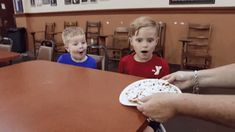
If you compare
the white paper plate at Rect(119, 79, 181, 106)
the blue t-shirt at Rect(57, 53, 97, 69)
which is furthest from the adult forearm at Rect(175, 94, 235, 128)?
the blue t-shirt at Rect(57, 53, 97, 69)

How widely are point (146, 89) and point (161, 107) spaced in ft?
0.51

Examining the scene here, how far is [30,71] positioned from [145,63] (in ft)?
2.65

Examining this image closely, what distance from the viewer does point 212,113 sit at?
0.79m

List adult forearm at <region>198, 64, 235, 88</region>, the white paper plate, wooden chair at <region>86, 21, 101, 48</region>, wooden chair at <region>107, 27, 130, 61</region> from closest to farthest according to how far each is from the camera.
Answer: the white paper plate → adult forearm at <region>198, 64, 235, 88</region> → wooden chair at <region>107, 27, 130, 61</region> → wooden chair at <region>86, 21, 101, 48</region>

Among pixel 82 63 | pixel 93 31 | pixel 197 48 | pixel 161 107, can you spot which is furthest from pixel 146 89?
pixel 93 31

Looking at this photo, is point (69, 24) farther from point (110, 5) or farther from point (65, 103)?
point (65, 103)

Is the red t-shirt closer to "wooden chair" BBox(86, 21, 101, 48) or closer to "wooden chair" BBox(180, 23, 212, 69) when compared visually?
"wooden chair" BBox(180, 23, 212, 69)

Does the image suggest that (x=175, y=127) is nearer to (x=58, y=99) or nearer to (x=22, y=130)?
(x=58, y=99)

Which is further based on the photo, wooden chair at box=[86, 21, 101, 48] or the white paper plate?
wooden chair at box=[86, 21, 101, 48]

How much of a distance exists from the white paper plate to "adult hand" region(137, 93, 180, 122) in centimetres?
7

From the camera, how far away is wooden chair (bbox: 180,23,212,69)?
426 centimetres

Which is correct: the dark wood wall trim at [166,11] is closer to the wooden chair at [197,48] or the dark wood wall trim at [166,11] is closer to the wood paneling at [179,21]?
the wood paneling at [179,21]

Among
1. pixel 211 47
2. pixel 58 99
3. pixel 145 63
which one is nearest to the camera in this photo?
pixel 58 99

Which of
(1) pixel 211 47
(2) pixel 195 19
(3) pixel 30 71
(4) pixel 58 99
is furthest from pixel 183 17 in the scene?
(4) pixel 58 99
